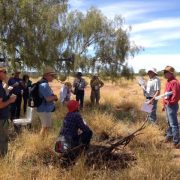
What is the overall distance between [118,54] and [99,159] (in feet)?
42.9

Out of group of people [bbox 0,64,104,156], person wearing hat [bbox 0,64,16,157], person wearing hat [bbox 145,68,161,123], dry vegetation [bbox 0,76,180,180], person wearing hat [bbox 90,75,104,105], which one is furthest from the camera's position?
person wearing hat [bbox 90,75,104,105]

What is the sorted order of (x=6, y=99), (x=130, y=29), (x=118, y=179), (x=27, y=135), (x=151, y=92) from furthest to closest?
(x=130, y=29) < (x=151, y=92) < (x=27, y=135) < (x=6, y=99) < (x=118, y=179)

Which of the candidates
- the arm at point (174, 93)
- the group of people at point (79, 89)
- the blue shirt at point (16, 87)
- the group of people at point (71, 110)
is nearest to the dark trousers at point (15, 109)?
the blue shirt at point (16, 87)

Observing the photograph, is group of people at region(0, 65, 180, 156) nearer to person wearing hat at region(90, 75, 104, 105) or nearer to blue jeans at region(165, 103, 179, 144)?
blue jeans at region(165, 103, 179, 144)

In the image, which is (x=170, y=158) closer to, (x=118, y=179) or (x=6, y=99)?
(x=118, y=179)

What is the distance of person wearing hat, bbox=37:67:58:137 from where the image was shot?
349 inches

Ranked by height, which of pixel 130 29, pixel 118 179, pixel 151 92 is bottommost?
pixel 118 179

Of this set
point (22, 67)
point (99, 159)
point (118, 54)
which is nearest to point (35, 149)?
point (99, 159)

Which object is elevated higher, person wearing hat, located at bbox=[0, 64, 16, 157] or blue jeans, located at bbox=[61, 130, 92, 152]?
person wearing hat, located at bbox=[0, 64, 16, 157]

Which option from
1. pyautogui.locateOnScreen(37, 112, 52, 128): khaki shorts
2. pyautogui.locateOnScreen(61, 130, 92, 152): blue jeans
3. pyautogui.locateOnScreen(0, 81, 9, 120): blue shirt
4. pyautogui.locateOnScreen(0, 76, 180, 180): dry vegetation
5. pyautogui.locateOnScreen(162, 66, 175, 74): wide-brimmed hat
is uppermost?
pyautogui.locateOnScreen(162, 66, 175, 74): wide-brimmed hat

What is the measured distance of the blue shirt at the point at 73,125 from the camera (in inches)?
308

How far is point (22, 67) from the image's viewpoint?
557 inches

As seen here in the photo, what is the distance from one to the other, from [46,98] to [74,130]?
1.29m

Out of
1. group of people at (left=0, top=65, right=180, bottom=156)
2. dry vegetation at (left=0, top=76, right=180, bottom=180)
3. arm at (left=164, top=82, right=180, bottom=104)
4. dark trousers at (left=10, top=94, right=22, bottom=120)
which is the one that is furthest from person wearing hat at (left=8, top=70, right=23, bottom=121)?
arm at (left=164, top=82, right=180, bottom=104)
